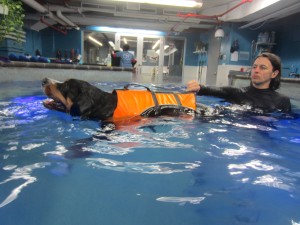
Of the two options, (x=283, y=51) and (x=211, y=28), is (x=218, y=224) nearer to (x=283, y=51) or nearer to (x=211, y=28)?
(x=283, y=51)

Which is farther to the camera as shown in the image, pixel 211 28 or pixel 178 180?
pixel 211 28

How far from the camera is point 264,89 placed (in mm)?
3844

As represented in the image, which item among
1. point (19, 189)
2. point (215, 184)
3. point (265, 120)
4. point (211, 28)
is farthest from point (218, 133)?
point (211, 28)

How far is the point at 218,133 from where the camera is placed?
2756mm

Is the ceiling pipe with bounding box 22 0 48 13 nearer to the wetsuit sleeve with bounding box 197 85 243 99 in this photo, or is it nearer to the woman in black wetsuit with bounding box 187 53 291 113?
the wetsuit sleeve with bounding box 197 85 243 99

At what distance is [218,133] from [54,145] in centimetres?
165

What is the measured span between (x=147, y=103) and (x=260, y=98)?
6.09 ft

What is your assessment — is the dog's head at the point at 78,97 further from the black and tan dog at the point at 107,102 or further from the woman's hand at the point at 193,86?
the woman's hand at the point at 193,86

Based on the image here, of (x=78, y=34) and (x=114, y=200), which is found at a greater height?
(x=78, y=34)

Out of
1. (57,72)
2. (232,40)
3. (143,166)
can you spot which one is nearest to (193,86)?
(143,166)

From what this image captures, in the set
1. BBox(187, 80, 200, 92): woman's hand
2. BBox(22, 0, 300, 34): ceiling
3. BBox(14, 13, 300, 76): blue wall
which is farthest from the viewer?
BBox(14, 13, 300, 76): blue wall

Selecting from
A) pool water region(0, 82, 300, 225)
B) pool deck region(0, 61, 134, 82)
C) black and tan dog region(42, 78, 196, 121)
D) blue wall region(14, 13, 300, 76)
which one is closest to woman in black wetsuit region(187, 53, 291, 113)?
black and tan dog region(42, 78, 196, 121)

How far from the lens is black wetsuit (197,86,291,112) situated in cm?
377

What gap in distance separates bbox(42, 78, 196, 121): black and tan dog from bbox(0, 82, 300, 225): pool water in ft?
0.53
